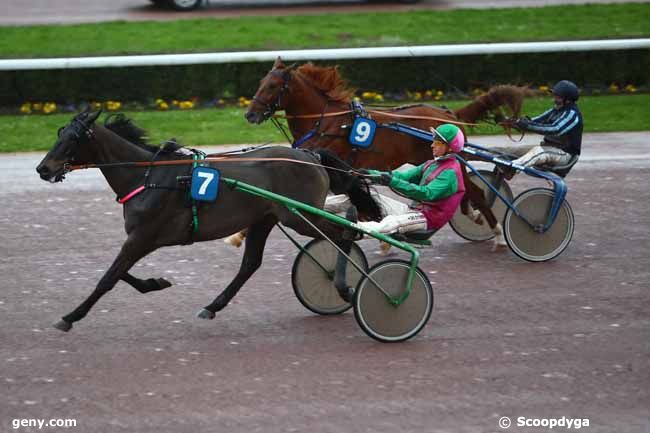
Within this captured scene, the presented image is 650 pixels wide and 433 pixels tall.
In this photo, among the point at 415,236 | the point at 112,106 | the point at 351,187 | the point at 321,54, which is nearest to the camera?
the point at 415,236

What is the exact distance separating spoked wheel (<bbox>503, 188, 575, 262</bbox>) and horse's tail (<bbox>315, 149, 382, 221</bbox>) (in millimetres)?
1636

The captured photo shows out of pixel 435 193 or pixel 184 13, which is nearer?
pixel 435 193

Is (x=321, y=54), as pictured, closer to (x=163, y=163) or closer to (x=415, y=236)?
(x=415, y=236)

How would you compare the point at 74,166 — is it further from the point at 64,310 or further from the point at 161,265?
the point at 161,265

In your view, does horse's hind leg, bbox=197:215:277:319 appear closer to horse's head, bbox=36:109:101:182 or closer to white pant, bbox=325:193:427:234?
white pant, bbox=325:193:427:234

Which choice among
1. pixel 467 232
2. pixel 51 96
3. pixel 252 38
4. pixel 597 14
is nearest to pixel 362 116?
pixel 467 232

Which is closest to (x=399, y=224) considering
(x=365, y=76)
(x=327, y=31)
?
(x=365, y=76)

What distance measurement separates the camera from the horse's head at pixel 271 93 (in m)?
9.26

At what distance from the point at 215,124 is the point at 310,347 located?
8.22 meters

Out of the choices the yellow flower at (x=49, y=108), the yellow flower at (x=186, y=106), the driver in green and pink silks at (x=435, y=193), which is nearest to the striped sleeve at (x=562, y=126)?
the driver in green and pink silks at (x=435, y=193)

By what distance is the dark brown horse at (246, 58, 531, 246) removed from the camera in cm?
920

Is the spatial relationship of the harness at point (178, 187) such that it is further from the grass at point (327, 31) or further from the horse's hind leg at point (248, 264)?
the grass at point (327, 31)

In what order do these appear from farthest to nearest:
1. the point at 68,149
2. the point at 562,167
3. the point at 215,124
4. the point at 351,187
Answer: the point at 215,124 < the point at 562,167 < the point at 351,187 < the point at 68,149

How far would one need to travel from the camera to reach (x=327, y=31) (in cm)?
1922
